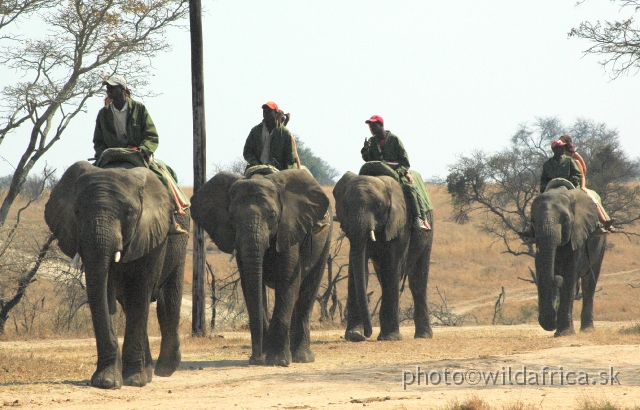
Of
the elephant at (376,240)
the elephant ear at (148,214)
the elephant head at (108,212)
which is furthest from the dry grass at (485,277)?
the elephant head at (108,212)

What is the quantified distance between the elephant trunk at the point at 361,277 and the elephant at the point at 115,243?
4.82 metres

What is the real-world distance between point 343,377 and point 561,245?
764 centimetres

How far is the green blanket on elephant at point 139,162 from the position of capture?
10750 mm

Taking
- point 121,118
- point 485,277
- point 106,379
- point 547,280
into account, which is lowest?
point 106,379

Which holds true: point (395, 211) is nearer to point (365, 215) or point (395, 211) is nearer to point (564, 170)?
point (365, 215)

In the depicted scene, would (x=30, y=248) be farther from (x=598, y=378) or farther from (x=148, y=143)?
(x=598, y=378)

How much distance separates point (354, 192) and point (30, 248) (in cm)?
908

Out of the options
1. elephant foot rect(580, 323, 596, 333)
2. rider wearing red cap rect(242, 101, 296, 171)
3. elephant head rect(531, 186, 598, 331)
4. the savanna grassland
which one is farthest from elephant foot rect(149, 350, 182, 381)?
elephant foot rect(580, 323, 596, 333)

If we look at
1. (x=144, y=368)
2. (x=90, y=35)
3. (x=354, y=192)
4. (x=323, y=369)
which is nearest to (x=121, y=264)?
(x=144, y=368)

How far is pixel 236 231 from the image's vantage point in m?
12.5

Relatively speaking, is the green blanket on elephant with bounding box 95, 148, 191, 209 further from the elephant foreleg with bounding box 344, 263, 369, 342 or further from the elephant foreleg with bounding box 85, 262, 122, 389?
the elephant foreleg with bounding box 344, 263, 369, 342

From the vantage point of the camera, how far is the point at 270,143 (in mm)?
13844

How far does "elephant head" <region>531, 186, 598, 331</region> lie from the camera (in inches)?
664

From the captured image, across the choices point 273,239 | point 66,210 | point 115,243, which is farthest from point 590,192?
point 115,243
